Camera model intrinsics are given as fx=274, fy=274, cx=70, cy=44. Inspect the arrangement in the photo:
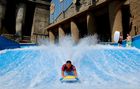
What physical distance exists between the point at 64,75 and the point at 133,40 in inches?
352

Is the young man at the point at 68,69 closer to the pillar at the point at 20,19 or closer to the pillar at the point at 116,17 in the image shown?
the pillar at the point at 116,17

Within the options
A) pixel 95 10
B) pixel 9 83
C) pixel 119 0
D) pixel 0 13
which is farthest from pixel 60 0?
pixel 9 83

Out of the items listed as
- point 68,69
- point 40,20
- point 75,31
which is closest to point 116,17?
point 75,31

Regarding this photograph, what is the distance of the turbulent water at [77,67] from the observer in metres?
8.53

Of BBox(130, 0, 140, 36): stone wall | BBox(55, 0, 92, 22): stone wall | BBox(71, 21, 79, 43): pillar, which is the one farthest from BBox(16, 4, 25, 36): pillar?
BBox(130, 0, 140, 36): stone wall

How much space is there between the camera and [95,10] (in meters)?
26.9

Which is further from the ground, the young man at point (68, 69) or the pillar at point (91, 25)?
the pillar at point (91, 25)

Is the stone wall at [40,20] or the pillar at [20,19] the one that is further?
the stone wall at [40,20]

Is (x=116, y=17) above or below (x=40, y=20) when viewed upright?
below

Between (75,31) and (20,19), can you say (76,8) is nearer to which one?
(75,31)

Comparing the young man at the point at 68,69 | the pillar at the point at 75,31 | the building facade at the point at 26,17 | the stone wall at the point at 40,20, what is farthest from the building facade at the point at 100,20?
the young man at the point at 68,69

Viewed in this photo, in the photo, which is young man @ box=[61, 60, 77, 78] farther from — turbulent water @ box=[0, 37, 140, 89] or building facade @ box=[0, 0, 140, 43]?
building facade @ box=[0, 0, 140, 43]

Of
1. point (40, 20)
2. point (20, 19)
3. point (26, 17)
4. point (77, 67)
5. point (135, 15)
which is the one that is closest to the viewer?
point (77, 67)

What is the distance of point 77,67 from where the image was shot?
1116 centimetres
